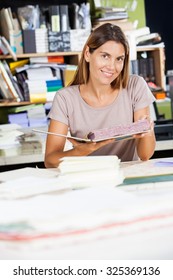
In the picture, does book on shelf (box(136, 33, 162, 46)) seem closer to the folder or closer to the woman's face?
the folder

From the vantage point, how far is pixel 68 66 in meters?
4.91

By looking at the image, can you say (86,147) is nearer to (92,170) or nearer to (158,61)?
(92,170)

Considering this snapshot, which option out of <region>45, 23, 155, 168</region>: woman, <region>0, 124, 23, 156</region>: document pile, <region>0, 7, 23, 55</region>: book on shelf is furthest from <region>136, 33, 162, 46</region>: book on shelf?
<region>45, 23, 155, 168</region>: woman

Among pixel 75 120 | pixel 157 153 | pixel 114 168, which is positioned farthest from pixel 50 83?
pixel 114 168

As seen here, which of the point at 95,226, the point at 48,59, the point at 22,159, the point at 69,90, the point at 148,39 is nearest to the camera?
the point at 95,226

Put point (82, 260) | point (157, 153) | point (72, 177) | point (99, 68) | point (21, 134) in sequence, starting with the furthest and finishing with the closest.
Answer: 1. point (21, 134)
2. point (157, 153)
3. point (99, 68)
4. point (72, 177)
5. point (82, 260)

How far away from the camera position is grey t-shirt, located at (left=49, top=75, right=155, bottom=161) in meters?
2.46

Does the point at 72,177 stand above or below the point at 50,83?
above

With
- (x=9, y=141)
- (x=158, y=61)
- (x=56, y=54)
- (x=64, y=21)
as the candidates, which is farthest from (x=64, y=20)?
(x=9, y=141)

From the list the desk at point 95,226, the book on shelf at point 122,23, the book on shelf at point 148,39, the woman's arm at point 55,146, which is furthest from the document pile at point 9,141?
the book on shelf at point 148,39

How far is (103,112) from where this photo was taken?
2.47 metres

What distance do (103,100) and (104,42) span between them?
0.90 feet

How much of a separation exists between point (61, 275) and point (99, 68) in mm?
1271

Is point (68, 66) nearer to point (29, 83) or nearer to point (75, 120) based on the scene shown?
point (29, 83)
